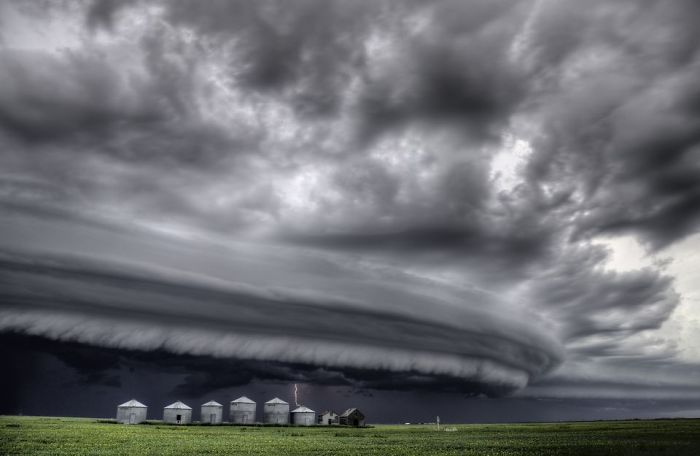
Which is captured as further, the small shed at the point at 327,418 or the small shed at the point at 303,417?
the small shed at the point at 327,418

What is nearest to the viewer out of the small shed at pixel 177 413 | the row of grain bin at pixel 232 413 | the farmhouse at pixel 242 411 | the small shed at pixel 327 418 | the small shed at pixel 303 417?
the row of grain bin at pixel 232 413

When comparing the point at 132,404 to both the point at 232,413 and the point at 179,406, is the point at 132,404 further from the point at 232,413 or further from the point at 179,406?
the point at 232,413

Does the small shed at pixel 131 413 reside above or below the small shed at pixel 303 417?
above

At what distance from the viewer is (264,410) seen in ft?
552

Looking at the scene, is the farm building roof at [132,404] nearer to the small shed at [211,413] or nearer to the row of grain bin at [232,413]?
the row of grain bin at [232,413]

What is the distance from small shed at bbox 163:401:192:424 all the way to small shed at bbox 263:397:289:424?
2571 cm

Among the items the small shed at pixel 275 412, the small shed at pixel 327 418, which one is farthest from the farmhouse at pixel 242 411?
the small shed at pixel 327 418

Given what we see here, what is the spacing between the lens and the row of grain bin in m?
148

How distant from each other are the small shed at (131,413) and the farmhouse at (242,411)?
28708 mm

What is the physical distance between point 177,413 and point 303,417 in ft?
136

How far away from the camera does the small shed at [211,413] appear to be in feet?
520

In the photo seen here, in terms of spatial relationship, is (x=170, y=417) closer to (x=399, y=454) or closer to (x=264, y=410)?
(x=264, y=410)

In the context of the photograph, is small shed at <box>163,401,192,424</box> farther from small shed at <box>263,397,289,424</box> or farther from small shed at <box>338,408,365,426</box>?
small shed at <box>338,408,365,426</box>

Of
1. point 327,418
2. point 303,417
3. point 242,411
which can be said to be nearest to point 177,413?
point 242,411
